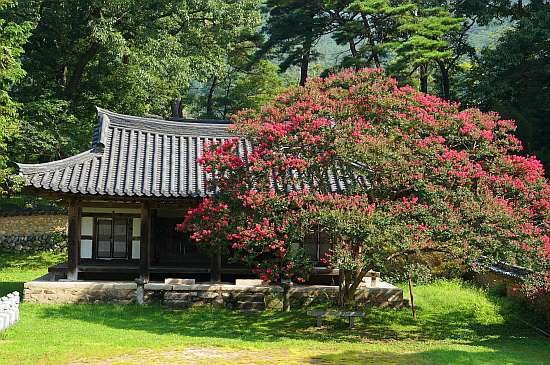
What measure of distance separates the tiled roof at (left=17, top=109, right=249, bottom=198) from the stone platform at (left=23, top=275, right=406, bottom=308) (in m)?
3.04

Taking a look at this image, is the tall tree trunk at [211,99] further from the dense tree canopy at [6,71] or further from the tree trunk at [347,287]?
the tree trunk at [347,287]

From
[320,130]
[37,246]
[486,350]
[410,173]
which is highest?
[320,130]

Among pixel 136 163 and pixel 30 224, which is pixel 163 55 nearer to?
pixel 30 224

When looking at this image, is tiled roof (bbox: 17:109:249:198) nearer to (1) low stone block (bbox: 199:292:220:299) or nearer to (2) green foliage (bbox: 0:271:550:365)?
(1) low stone block (bbox: 199:292:220:299)

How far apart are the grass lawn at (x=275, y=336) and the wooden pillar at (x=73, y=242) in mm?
1488

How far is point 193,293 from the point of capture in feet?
59.7

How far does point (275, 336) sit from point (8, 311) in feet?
22.3

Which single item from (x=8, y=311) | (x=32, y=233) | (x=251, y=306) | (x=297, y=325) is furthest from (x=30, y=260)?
(x=297, y=325)

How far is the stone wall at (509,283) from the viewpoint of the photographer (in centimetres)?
1776

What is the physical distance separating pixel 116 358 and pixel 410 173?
27.2 ft

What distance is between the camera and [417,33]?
36.2 meters

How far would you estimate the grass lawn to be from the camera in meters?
12.3

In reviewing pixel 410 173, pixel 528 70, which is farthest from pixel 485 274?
pixel 528 70

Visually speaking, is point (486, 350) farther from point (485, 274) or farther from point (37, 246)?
point (37, 246)
